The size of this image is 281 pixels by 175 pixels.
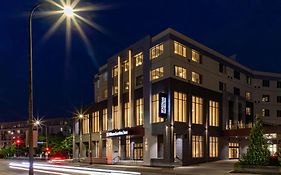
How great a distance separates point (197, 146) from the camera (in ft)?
214

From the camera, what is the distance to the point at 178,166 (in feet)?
192

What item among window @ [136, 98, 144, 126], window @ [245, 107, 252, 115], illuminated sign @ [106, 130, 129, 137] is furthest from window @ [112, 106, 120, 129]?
window @ [245, 107, 252, 115]

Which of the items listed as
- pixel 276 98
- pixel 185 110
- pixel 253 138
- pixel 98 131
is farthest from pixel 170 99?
pixel 276 98

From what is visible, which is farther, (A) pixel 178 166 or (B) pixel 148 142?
(B) pixel 148 142

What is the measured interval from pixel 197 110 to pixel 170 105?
313 inches

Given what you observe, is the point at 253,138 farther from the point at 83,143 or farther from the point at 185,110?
the point at 83,143

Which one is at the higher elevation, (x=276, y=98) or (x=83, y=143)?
(x=276, y=98)

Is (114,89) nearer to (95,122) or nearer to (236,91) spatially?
(95,122)

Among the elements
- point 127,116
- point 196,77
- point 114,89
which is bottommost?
point 127,116

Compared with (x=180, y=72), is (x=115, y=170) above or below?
below

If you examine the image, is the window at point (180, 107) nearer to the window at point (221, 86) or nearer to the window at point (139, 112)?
the window at point (139, 112)

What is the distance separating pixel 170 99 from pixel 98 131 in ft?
89.7

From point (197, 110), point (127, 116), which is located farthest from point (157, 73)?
point (127, 116)

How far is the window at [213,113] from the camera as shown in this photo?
69.9 meters
